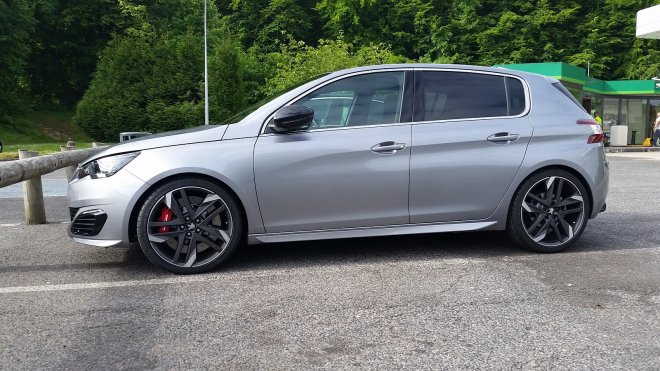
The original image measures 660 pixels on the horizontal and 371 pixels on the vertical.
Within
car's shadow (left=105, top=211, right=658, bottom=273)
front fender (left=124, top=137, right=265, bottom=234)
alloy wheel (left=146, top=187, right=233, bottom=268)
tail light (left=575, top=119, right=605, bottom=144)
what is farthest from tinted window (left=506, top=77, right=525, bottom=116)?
alloy wheel (left=146, top=187, right=233, bottom=268)

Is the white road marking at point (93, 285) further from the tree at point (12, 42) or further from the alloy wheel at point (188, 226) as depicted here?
the tree at point (12, 42)

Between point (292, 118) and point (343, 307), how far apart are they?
151 centimetres

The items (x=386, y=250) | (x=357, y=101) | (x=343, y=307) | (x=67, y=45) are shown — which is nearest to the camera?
(x=343, y=307)

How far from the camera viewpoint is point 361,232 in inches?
182

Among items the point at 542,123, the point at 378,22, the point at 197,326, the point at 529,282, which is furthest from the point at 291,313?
the point at 378,22

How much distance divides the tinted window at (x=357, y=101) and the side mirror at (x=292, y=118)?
123 mm

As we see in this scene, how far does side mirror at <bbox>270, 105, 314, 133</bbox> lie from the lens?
443 cm

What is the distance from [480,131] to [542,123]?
57cm

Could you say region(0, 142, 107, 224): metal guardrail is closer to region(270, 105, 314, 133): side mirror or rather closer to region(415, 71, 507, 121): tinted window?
region(270, 105, 314, 133): side mirror

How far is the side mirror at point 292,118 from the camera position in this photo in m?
4.43

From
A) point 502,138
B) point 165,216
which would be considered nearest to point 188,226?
point 165,216

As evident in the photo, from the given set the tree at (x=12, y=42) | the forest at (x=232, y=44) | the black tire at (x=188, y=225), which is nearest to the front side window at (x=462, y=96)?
the black tire at (x=188, y=225)

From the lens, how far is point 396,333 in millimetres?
3174

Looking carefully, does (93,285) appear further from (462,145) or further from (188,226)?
(462,145)
